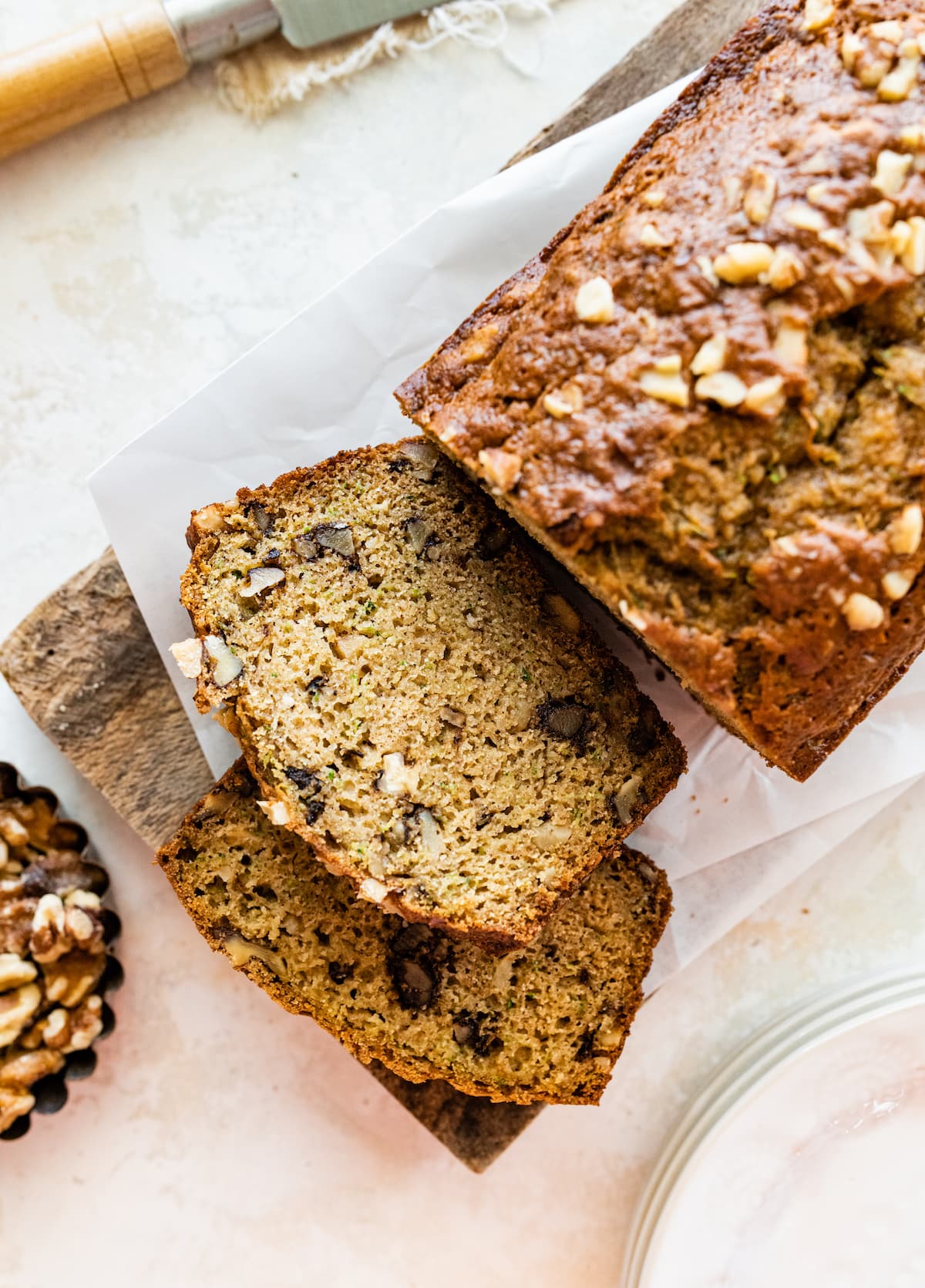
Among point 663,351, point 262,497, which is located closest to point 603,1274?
point 262,497

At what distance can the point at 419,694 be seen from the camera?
2322 millimetres

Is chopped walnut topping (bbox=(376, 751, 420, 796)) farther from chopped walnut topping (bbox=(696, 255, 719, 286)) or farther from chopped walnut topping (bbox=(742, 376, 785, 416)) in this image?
chopped walnut topping (bbox=(696, 255, 719, 286))

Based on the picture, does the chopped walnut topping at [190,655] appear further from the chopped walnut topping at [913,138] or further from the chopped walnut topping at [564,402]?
the chopped walnut topping at [913,138]

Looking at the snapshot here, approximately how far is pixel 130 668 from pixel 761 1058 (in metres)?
1.83

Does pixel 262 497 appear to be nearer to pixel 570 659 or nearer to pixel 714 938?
pixel 570 659

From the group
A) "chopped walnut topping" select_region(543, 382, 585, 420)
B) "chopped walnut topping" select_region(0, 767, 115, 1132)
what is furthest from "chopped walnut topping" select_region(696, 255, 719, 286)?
"chopped walnut topping" select_region(0, 767, 115, 1132)

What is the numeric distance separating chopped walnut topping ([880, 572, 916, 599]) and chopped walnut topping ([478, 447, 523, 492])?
65 centimetres

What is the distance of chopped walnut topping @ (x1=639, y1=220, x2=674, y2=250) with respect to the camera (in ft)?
6.11

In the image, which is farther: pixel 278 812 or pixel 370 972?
pixel 370 972

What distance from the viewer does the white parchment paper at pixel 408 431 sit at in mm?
2541

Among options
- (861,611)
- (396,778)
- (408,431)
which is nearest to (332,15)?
(408,431)

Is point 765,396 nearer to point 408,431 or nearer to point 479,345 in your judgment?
point 479,345

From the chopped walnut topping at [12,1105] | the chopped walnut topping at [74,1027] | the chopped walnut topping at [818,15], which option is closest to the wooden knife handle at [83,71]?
the chopped walnut topping at [818,15]

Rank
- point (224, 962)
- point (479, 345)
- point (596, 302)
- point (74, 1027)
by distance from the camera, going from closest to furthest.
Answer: point (596, 302), point (479, 345), point (74, 1027), point (224, 962)
